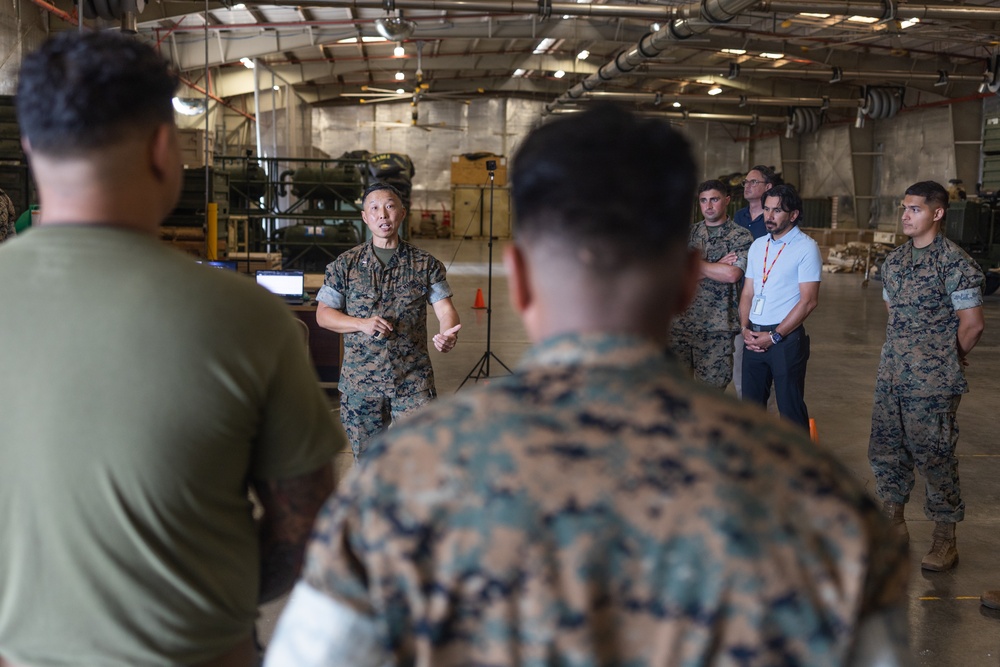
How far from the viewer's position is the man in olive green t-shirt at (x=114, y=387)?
1.18 metres

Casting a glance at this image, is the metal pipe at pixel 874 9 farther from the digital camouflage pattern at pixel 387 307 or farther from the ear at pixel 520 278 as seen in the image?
the ear at pixel 520 278

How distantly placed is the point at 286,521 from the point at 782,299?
3755 mm

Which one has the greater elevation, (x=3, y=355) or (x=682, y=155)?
(x=682, y=155)

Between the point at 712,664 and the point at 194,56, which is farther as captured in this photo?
the point at 194,56

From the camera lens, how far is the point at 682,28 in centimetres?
1227

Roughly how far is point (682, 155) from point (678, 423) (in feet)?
0.89

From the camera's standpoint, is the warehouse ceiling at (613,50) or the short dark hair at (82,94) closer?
the short dark hair at (82,94)

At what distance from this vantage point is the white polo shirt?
15.0 ft

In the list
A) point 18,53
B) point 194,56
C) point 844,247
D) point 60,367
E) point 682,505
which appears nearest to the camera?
point 682,505

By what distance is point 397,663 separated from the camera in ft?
2.85

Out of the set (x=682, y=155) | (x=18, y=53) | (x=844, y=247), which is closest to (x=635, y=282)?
(x=682, y=155)

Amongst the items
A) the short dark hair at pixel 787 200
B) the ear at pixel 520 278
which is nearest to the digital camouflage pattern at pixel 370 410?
the short dark hair at pixel 787 200

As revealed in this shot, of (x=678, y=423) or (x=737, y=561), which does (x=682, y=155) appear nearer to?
(x=678, y=423)

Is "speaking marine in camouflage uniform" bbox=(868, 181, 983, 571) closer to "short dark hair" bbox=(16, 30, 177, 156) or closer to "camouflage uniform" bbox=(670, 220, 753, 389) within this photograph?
"camouflage uniform" bbox=(670, 220, 753, 389)
